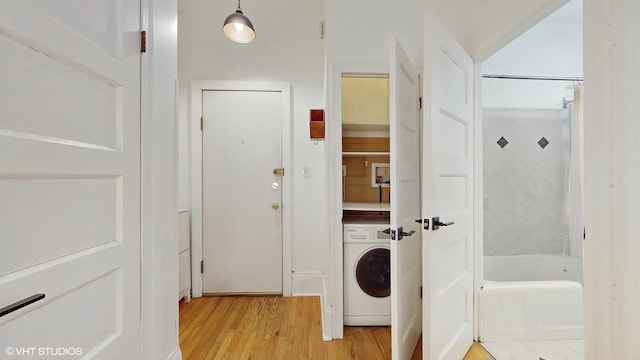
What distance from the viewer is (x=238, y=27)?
207cm

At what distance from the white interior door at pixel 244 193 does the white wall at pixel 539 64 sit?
2.22 meters

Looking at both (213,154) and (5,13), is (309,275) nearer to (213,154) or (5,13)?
(213,154)

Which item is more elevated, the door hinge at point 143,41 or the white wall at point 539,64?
the white wall at point 539,64

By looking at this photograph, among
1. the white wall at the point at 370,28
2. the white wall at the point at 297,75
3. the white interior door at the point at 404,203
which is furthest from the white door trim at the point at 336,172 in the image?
the white wall at the point at 297,75

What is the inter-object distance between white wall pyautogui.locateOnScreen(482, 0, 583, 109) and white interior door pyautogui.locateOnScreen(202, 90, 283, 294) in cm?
222

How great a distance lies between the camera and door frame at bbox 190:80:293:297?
289 cm

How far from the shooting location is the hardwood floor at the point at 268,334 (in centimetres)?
194


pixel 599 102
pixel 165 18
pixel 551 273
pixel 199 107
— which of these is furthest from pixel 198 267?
pixel 551 273

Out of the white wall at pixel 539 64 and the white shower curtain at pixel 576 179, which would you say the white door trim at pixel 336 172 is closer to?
the white wall at pixel 539 64

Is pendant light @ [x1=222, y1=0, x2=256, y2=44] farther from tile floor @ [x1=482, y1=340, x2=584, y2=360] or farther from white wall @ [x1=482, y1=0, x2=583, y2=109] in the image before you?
tile floor @ [x1=482, y1=340, x2=584, y2=360]

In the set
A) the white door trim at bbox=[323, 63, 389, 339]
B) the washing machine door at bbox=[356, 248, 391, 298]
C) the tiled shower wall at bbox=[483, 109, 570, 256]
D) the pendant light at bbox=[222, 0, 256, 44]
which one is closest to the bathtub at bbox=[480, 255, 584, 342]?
the washing machine door at bbox=[356, 248, 391, 298]

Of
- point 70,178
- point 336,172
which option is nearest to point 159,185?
point 70,178

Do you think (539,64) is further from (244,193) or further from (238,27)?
(244,193)

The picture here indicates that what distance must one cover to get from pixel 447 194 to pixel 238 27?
1846 millimetres
